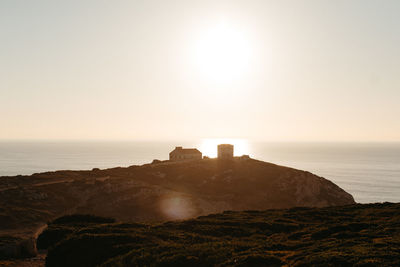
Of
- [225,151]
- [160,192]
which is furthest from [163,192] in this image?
[225,151]

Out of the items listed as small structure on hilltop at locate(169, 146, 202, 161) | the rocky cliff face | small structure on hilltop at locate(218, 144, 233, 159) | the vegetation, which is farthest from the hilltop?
the vegetation

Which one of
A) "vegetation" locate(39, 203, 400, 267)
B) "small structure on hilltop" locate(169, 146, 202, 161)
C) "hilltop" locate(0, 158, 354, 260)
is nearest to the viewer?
"vegetation" locate(39, 203, 400, 267)

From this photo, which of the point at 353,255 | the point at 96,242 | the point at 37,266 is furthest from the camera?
the point at 37,266

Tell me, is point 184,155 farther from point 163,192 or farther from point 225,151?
point 163,192

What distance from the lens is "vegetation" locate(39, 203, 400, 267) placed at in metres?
23.4

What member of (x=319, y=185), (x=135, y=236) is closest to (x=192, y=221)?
(x=135, y=236)

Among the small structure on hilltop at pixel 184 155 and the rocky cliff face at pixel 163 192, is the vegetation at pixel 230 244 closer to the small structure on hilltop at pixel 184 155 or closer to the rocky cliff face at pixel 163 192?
the rocky cliff face at pixel 163 192

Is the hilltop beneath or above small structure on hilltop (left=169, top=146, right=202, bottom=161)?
beneath

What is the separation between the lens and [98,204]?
3243 inches

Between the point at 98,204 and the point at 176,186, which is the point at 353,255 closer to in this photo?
the point at 98,204

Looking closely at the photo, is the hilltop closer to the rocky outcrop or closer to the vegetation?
the rocky outcrop

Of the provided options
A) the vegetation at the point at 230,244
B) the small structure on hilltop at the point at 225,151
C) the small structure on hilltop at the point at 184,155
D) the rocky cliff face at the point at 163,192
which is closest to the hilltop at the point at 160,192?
the rocky cliff face at the point at 163,192

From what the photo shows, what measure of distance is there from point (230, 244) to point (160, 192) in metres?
61.6

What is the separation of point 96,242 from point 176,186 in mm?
67629
